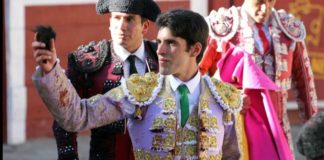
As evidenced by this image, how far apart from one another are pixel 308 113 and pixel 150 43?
4.34 ft

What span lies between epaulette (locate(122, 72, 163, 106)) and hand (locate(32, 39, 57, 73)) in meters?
0.54

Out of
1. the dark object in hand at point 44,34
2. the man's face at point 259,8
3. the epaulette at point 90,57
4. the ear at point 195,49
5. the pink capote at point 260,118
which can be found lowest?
the pink capote at point 260,118

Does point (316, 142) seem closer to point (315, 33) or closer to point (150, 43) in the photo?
point (150, 43)

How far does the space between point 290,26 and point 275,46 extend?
0.19 metres

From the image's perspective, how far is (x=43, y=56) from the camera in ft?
13.6

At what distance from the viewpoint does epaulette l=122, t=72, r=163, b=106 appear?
468 centimetres

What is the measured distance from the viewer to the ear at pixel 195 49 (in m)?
4.80

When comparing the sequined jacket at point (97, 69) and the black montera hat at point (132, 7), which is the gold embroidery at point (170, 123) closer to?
the sequined jacket at point (97, 69)

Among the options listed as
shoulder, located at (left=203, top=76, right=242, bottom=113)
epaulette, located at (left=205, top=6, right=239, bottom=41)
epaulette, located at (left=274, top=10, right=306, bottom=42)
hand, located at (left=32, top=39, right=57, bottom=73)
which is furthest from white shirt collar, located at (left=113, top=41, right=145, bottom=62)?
hand, located at (left=32, top=39, right=57, bottom=73)

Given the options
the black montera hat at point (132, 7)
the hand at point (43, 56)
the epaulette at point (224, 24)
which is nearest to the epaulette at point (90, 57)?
the black montera hat at point (132, 7)

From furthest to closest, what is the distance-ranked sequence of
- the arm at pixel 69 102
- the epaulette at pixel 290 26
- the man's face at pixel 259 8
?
1. the epaulette at pixel 290 26
2. the man's face at pixel 259 8
3. the arm at pixel 69 102

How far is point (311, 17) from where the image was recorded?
34.6 ft

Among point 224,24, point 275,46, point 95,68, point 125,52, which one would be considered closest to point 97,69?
point 95,68

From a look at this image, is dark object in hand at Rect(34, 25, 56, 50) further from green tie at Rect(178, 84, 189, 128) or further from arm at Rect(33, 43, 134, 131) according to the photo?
green tie at Rect(178, 84, 189, 128)
